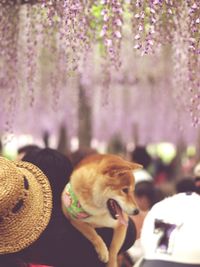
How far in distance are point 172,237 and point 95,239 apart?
3.86 feet

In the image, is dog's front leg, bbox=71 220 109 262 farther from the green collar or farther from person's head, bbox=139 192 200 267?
person's head, bbox=139 192 200 267

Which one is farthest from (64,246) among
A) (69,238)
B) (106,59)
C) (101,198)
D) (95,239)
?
(106,59)

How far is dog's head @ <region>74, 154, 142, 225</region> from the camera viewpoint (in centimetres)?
388

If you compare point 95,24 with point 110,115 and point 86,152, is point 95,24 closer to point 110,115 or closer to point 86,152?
point 86,152

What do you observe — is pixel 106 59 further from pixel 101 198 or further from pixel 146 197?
pixel 101 198

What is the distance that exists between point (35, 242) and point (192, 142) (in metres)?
16.1

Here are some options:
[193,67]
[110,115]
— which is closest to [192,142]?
[110,115]

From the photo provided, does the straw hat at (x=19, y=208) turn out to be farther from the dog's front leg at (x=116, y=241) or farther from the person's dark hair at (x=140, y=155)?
the person's dark hair at (x=140, y=155)

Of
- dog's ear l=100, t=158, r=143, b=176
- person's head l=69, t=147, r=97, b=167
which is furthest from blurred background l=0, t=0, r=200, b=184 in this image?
dog's ear l=100, t=158, r=143, b=176

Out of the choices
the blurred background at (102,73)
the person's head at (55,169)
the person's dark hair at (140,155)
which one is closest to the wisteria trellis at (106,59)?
the blurred background at (102,73)

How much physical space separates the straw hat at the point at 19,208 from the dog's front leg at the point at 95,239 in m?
0.27

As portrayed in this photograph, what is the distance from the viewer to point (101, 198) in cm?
391

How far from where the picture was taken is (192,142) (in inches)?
785

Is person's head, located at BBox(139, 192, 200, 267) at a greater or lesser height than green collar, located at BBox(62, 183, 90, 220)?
greater
